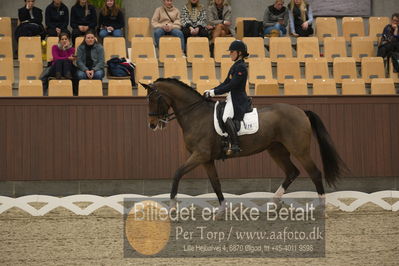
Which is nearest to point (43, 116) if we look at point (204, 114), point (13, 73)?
point (13, 73)

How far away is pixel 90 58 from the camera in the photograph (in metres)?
12.1

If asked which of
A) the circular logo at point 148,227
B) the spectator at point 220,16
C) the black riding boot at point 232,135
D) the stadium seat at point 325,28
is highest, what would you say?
the spectator at point 220,16

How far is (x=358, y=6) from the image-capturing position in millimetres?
16484

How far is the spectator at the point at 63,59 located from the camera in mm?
11758

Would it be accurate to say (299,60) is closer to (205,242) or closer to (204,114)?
(204,114)

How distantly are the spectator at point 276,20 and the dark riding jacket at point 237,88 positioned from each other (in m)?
5.41

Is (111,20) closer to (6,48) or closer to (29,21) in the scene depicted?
(29,21)

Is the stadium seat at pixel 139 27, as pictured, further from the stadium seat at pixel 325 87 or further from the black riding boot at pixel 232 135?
the black riding boot at pixel 232 135

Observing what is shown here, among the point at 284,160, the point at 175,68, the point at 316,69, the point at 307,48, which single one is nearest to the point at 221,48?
the point at 175,68

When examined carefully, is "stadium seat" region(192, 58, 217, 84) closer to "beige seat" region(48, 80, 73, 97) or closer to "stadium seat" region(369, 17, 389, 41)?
"beige seat" region(48, 80, 73, 97)

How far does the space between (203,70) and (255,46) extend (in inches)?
64.3

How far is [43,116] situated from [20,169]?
0.86m

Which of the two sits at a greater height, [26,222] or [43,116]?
[43,116]

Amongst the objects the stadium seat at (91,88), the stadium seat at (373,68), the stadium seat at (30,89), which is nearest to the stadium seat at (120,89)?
the stadium seat at (91,88)
